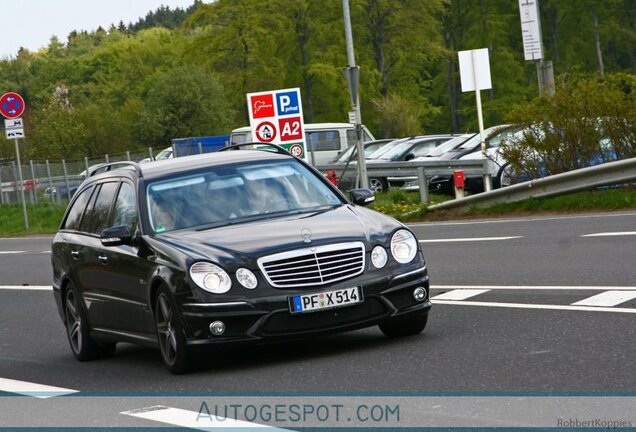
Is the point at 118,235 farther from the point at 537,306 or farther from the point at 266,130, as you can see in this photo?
the point at 266,130

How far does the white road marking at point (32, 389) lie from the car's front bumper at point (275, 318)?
883 millimetres

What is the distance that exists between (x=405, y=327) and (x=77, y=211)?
3.46 meters

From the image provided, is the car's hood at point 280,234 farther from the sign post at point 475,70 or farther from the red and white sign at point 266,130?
the red and white sign at point 266,130

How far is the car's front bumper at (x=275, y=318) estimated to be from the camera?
30.7ft

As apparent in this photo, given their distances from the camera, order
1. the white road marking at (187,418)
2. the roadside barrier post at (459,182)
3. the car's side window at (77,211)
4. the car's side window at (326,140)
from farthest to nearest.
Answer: the car's side window at (326,140), the roadside barrier post at (459,182), the car's side window at (77,211), the white road marking at (187,418)

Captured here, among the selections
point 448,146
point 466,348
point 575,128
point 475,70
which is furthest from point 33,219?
point 466,348

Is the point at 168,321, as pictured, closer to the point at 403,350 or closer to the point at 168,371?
the point at 168,371

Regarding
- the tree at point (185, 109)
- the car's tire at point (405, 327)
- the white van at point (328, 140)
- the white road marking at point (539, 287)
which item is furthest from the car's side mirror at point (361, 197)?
the tree at point (185, 109)

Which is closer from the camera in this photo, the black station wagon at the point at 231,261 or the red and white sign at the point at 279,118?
the black station wagon at the point at 231,261

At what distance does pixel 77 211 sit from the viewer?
1238 cm

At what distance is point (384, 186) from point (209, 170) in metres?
24.3

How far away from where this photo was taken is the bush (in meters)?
23.4

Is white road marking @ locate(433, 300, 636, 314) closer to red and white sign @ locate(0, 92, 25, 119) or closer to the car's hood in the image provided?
the car's hood

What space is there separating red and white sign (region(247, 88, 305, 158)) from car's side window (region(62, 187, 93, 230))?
17.1m
